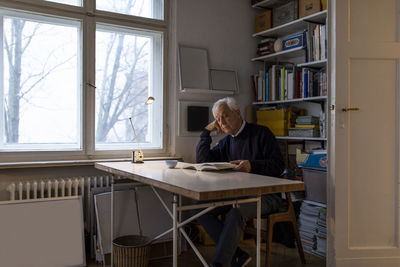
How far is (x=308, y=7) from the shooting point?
3498 mm

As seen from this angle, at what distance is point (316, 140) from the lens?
11.9 ft

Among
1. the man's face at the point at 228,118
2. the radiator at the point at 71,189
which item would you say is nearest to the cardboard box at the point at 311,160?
the man's face at the point at 228,118

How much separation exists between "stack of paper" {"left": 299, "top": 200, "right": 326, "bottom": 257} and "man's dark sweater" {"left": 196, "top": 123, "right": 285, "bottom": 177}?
0.83 metres

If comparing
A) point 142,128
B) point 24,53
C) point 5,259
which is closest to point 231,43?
point 142,128

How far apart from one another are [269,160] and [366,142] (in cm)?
81

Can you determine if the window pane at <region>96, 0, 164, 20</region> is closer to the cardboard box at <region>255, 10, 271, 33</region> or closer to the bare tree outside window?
the bare tree outside window

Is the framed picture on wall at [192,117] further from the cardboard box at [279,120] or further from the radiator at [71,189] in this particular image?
the radiator at [71,189]

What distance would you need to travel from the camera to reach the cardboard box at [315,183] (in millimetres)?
3156

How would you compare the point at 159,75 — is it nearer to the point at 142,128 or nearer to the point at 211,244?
the point at 142,128

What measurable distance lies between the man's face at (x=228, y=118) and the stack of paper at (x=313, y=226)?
3.40 ft

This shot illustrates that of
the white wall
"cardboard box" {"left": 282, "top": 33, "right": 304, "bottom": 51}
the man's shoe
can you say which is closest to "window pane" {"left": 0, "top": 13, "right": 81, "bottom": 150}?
the white wall

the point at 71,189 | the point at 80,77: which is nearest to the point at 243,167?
the point at 71,189

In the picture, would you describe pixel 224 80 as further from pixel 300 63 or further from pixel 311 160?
pixel 311 160

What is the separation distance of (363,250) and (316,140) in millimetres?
1162
